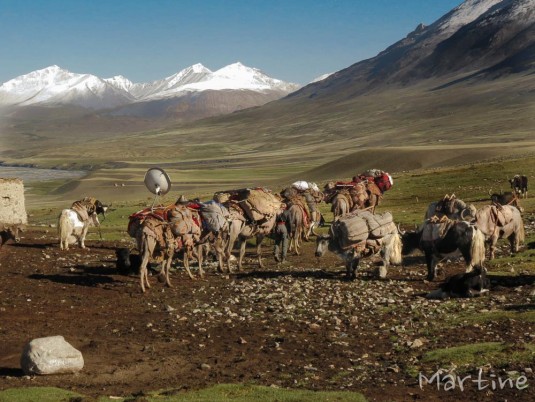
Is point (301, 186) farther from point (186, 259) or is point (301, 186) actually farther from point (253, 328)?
point (253, 328)

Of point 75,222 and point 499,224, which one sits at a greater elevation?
point 75,222

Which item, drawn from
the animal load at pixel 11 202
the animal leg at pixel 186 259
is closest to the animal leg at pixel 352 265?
the animal leg at pixel 186 259

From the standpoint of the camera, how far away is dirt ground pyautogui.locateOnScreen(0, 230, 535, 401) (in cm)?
1406

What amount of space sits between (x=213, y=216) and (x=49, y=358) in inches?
435

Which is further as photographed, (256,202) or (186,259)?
(256,202)

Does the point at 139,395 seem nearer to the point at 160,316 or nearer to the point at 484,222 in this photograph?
the point at 160,316

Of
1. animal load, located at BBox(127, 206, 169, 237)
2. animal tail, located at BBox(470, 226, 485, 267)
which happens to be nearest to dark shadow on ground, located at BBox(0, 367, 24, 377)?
animal load, located at BBox(127, 206, 169, 237)

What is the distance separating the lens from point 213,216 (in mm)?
24969

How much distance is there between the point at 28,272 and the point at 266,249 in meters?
10.7

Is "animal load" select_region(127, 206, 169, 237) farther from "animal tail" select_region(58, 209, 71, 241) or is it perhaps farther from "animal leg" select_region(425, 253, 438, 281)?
"animal leg" select_region(425, 253, 438, 281)

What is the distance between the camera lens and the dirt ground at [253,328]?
1406 cm

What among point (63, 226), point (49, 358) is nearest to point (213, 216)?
point (63, 226)

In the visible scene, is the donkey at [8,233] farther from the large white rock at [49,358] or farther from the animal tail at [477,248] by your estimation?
the animal tail at [477,248]

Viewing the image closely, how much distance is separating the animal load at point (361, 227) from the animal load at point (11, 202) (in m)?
22.5
